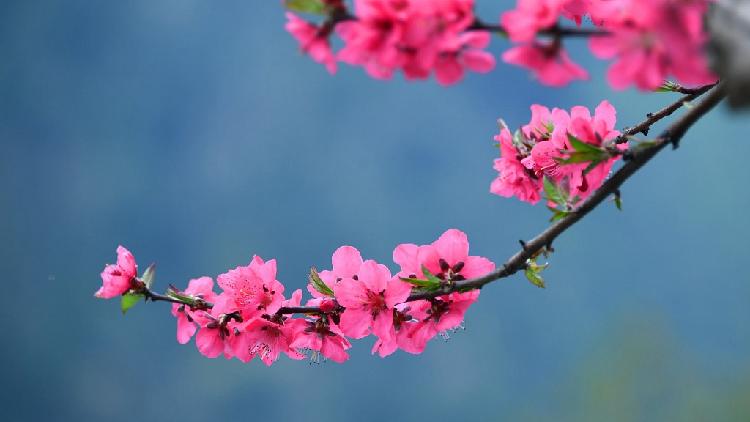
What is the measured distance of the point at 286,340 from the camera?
36.5 inches

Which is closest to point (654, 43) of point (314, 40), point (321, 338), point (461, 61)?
point (461, 61)

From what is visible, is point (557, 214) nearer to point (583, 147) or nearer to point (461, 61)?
point (583, 147)

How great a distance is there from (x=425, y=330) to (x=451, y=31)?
373 millimetres

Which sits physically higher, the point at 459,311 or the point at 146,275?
the point at 146,275

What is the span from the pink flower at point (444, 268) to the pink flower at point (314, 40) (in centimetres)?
25

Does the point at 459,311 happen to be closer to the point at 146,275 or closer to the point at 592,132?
the point at 592,132

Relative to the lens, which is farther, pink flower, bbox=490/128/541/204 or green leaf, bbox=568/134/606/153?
pink flower, bbox=490/128/541/204

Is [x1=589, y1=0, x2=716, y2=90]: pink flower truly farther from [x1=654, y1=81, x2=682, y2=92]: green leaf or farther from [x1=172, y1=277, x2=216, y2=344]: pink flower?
[x1=172, y1=277, x2=216, y2=344]: pink flower

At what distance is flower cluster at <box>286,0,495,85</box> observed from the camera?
64 cm

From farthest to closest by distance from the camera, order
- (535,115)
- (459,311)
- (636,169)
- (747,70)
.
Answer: (535,115), (459,311), (636,169), (747,70)

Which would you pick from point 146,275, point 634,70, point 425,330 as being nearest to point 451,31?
point 634,70

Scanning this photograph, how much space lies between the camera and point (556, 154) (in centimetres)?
96

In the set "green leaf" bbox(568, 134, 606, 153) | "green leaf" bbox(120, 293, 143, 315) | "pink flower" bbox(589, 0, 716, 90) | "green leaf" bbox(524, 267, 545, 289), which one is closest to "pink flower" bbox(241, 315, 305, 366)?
"green leaf" bbox(120, 293, 143, 315)

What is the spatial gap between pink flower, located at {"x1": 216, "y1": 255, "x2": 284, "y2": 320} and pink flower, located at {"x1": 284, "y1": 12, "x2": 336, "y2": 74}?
11.6 inches
